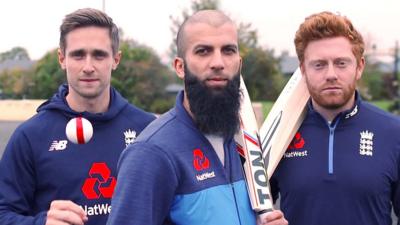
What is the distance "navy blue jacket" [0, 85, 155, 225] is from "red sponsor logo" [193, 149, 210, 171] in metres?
0.74

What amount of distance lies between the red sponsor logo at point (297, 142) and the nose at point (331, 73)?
410 millimetres

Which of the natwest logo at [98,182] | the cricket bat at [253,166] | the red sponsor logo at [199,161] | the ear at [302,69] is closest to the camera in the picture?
the red sponsor logo at [199,161]

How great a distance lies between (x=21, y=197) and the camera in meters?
2.87

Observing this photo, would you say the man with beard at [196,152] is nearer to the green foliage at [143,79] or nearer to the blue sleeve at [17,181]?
the blue sleeve at [17,181]

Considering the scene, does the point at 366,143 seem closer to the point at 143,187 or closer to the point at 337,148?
the point at 337,148

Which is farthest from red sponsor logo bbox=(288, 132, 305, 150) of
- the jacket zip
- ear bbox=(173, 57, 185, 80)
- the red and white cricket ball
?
the red and white cricket ball

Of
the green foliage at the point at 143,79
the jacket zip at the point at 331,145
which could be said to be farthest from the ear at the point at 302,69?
the green foliage at the point at 143,79

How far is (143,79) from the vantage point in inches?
1694

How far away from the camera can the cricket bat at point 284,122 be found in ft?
11.2

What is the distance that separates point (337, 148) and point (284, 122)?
1.31 feet

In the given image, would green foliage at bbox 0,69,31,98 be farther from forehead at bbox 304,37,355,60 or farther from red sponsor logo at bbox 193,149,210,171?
red sponsor logo at bbox 193,149,210,171

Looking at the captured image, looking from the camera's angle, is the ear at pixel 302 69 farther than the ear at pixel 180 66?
Yes

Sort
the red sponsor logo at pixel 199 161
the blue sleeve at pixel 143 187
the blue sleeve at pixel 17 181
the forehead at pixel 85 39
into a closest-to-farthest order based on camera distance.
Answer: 1. the blue sleeve at pixel 143 187
2. the red sponsor logo at pixel 199 161
3. the blue sleeve at pixel 17 181
4. the forehead at pixel 85 39

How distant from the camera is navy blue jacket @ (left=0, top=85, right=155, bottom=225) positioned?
287 centimetres
